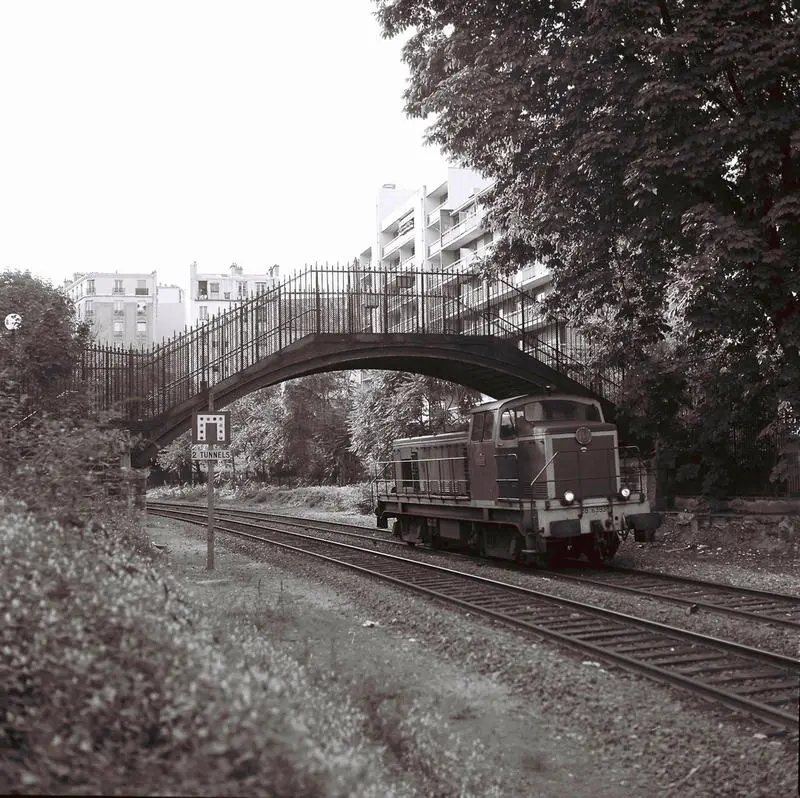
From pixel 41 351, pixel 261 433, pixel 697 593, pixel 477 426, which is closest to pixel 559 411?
pixel 477 426

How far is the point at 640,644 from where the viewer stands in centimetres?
902

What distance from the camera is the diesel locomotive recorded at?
14094 millimetres

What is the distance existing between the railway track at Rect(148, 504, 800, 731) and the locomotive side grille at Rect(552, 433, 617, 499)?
8.18 feet

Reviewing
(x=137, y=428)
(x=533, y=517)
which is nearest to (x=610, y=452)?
(x=533, y=517)

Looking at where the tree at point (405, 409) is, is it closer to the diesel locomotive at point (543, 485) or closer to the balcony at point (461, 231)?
the diesel locomotive at point (543, 485)

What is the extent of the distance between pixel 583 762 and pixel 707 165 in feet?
36.4

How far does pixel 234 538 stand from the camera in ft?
71.4

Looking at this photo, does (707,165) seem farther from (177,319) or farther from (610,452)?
(177,319)

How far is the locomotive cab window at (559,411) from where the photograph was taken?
49.5 ft

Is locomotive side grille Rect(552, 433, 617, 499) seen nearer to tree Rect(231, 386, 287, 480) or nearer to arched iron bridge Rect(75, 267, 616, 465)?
arched iron bridge Rect(75, 267, 616, 465)

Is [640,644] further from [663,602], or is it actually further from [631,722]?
[663,602]

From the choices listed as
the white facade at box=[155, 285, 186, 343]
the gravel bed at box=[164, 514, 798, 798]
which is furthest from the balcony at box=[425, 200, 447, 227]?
the gravel bed at box=[164, 514, 798, 798]

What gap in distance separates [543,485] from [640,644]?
18.1 ft

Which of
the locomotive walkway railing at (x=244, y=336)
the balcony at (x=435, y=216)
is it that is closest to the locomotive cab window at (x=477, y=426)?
the locomotive walkway railing at (x=244, y=336)
